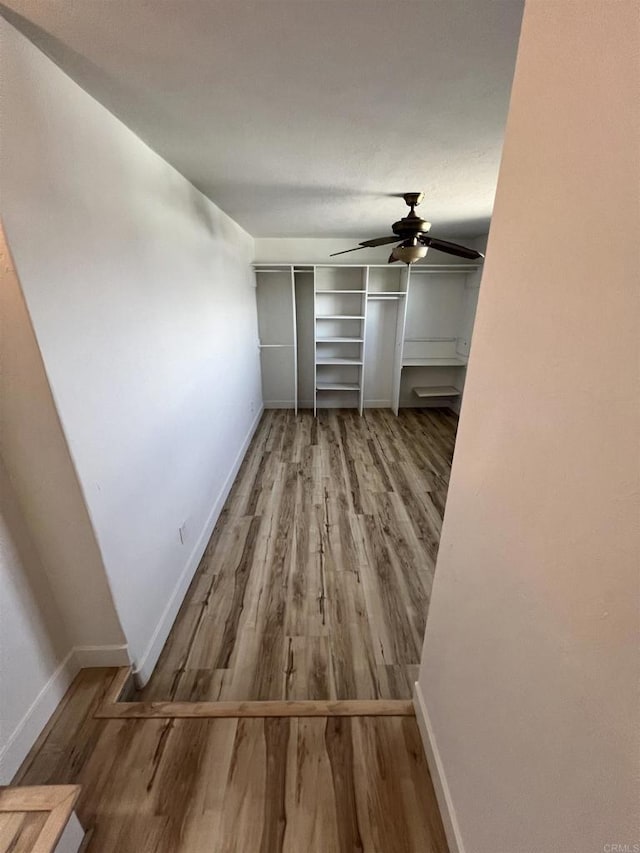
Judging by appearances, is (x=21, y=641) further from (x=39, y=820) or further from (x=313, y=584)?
(x=313, y=584)

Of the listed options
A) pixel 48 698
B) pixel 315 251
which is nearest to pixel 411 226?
pixel 315 251

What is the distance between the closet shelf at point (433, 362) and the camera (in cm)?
468

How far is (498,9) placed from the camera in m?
0.82

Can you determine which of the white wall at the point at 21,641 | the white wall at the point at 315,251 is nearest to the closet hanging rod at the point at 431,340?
the white wall at the point at 315,251

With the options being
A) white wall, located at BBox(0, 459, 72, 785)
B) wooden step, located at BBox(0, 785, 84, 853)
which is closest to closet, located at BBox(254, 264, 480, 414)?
white wall, located at BBox(0, 459, 72, 785)

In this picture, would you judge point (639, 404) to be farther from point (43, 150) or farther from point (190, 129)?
point (190, 129)

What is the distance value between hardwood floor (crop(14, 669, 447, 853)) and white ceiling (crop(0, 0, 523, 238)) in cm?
221

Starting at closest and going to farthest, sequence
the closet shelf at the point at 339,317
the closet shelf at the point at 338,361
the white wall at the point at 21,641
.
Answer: the white wall at the point at 21,641 < the closet shelf at the point at 339,317 < the closet shelf at the point at 338,361

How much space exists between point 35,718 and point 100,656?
243mm

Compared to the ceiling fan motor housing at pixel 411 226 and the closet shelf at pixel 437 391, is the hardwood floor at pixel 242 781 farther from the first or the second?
the closet shelf at pixel 437 391

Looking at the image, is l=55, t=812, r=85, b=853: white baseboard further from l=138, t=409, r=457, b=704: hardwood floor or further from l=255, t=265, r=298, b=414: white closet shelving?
l=255, t=265, r=298, b=414: white closet shelving

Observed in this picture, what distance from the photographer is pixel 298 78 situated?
108 centimetres

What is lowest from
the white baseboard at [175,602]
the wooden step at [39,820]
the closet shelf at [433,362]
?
the white baseboard at [175,602]

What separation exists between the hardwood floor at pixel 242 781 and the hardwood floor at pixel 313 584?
26 cm
